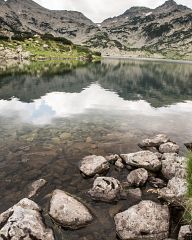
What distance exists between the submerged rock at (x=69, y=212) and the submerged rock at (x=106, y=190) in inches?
65.0

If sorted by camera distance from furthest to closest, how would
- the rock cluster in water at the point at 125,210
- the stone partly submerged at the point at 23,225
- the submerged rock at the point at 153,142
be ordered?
the submerged rock at the point at 153,142
the rock cluster in water at the point at 125,210
the stone partly submerged at the point at 23,225

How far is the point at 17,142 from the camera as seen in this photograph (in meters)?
27.5

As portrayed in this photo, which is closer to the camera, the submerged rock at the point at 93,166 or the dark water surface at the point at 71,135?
the dark water surface at the point at 71,135

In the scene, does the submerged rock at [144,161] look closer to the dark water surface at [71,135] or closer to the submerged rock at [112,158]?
the submerged rock at [112,158]

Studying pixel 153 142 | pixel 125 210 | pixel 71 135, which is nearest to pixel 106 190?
pixel 125 210

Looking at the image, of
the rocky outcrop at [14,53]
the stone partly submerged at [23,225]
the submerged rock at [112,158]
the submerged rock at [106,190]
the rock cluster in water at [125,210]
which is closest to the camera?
the stone partly submerged at [23,225]

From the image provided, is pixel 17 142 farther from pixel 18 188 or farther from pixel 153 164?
pixel 153 164

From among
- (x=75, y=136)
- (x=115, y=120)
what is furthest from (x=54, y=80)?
(x=75, y=136)

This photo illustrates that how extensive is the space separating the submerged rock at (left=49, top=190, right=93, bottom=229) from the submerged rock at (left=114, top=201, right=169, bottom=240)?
5.75ft

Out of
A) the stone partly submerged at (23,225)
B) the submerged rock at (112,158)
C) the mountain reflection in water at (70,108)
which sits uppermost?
the stone partly submerged at (23,225)

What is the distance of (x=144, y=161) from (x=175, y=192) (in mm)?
4920

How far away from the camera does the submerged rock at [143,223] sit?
46.3 feet

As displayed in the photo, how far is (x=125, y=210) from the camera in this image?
1572 cm

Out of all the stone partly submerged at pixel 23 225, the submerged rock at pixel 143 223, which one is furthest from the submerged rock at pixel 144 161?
the stone partly submerged at pixel 23 225
